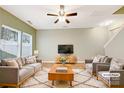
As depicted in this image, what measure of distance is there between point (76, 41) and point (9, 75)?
5797mm

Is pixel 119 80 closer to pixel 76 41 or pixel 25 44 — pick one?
pixel 25 44

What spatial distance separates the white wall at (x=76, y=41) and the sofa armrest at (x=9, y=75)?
213 inches

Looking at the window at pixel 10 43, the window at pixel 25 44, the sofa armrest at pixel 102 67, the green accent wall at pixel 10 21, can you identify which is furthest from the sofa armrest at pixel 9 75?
the window at pixel 25 44

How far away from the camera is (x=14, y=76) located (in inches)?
125

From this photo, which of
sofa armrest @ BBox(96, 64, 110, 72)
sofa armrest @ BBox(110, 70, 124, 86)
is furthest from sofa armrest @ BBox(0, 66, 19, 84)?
sofa armrest @ BBox(96, 64, 110, 72)

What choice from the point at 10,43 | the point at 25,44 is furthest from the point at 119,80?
the point at 25,44

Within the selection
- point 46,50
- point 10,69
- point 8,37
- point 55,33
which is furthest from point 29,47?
point 10,69

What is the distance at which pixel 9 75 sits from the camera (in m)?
3.20

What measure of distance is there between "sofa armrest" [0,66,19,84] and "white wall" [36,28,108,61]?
5420 millimetres

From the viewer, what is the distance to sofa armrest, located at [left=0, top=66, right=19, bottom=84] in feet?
10.4

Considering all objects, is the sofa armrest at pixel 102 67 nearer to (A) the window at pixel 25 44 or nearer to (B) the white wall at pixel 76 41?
(A) the window at pixel 25 44

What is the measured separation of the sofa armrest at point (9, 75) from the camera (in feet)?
10.4
